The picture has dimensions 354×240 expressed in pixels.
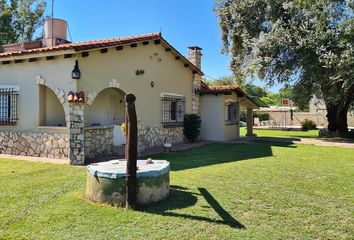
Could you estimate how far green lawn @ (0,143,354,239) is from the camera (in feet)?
16.8

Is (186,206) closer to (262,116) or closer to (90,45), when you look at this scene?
(90,45)

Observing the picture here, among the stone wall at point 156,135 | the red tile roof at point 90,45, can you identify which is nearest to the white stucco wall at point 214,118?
the stone wall at point 156,135

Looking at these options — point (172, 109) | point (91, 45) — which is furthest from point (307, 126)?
point (91, 45)

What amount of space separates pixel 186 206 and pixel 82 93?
262 inches

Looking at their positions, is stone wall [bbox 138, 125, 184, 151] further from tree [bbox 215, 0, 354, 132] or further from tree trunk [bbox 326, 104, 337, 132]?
tree trunk [bbox 326, 104, 337, 132]

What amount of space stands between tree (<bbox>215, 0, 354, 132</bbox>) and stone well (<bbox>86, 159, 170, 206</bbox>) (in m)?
13.4

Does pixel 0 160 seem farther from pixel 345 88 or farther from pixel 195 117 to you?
pixel 345 88

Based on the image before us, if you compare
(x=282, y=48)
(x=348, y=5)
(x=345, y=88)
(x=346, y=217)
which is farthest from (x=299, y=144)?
(x=346, y=217)

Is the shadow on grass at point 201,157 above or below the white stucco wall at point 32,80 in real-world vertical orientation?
below

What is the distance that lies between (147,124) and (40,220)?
10.1 meters

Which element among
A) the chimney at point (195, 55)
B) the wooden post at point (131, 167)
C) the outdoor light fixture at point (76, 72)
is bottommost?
the wooden post at point (131, 167)

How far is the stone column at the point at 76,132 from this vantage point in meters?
11.3

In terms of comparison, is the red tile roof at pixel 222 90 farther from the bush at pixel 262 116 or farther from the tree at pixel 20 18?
the bush at pixel 262 116

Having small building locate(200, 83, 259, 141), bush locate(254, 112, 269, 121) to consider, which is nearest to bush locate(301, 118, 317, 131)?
bush locate(254, 112, 269, 121)
